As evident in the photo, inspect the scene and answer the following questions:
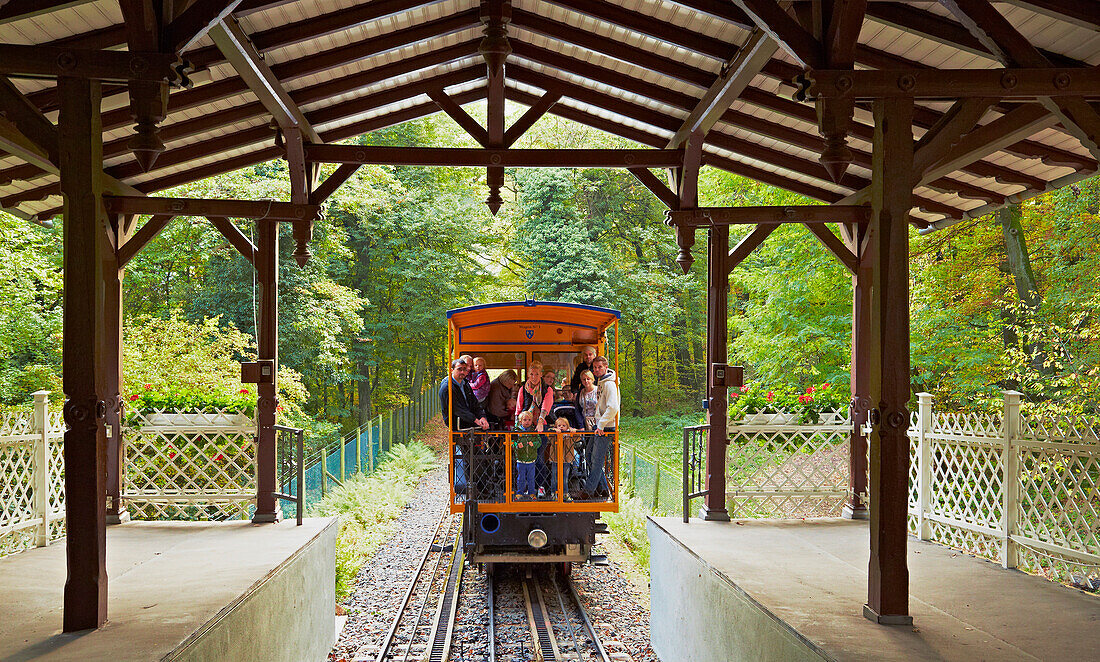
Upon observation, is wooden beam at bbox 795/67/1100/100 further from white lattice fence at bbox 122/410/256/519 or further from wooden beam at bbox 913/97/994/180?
white lattice fence at bbox 122/410/256/519

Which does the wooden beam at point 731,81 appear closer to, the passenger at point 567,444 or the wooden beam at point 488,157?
the wooden beam at point 488,157

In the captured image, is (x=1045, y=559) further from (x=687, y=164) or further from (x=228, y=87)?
(x=228, y=87)

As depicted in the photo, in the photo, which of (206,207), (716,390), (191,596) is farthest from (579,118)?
(191,596)

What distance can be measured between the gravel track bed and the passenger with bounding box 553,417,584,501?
1.62 meters

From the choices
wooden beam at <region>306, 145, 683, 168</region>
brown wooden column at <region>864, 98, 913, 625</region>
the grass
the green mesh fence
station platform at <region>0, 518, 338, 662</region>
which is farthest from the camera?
the green mesh fence

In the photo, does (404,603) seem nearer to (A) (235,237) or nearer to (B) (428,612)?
(B) (428,612)

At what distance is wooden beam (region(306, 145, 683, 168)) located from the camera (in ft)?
29.4

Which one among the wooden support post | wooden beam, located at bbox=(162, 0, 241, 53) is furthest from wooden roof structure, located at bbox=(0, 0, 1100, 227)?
the wooden support post

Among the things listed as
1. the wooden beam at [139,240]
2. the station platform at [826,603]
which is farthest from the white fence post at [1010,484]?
the wooden beam at [139,240]

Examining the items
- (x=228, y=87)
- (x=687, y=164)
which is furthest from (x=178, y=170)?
(x=687, y=164)

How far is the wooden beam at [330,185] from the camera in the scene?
9.13 metres

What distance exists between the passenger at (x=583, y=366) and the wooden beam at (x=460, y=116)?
2.74 m

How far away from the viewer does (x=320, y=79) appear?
8625mm

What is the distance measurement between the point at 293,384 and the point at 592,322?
971 centimetres
